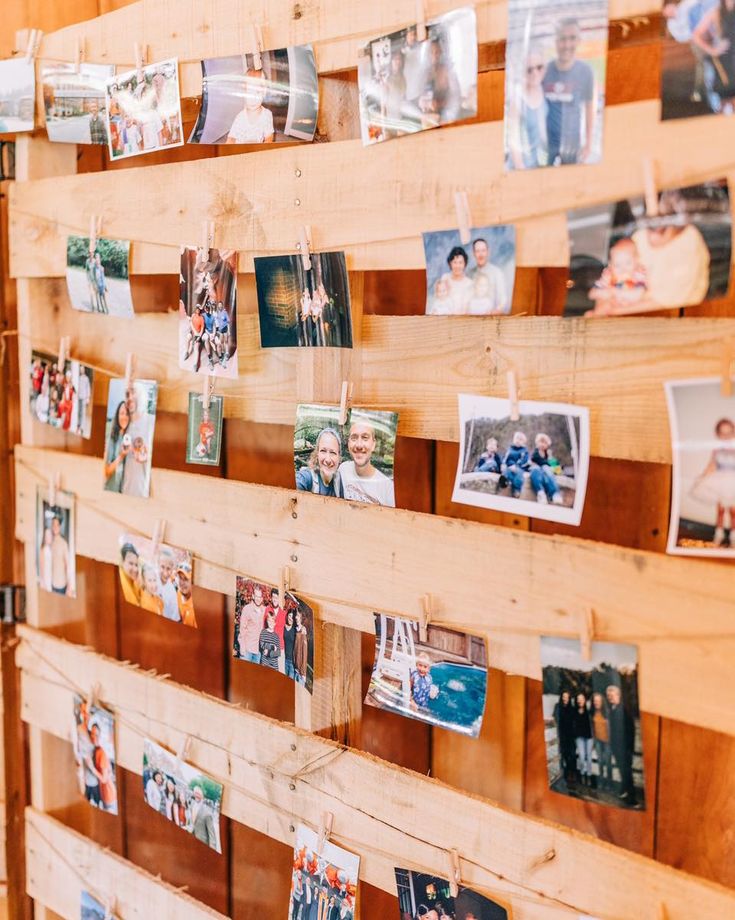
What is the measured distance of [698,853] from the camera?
42.5 inches

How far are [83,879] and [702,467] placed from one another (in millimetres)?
1184

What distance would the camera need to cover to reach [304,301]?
3.81 feet

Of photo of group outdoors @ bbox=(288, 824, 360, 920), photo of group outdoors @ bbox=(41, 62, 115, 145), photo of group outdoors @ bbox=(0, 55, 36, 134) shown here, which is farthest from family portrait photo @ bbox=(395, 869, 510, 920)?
photo of group outdoors @ bbox=(0, 55, 36, 134)

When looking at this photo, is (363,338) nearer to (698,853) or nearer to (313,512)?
(313,512)

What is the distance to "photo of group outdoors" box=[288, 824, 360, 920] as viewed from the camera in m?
1.19

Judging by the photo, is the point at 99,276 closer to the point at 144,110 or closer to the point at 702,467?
the point at 144,110

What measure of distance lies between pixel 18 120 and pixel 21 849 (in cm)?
116

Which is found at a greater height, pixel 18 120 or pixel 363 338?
pixel 18 120

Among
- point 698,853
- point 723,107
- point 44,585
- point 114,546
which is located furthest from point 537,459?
point 44,585

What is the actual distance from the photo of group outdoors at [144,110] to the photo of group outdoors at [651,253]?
590mm

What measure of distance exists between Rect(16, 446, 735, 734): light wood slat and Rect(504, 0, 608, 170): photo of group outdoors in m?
0.35

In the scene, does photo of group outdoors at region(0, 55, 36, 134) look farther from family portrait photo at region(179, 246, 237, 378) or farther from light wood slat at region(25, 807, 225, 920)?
light wood slat at region(25, 807, 225, 920)

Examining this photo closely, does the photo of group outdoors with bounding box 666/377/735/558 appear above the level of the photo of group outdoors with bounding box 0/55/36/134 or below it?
below

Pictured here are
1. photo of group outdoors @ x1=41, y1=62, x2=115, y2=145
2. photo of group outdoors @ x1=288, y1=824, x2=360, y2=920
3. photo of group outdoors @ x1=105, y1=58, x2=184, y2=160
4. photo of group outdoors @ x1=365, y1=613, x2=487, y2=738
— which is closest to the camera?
photo of group outdoors @ x1=365, y1=613, x2=487, y2=738
